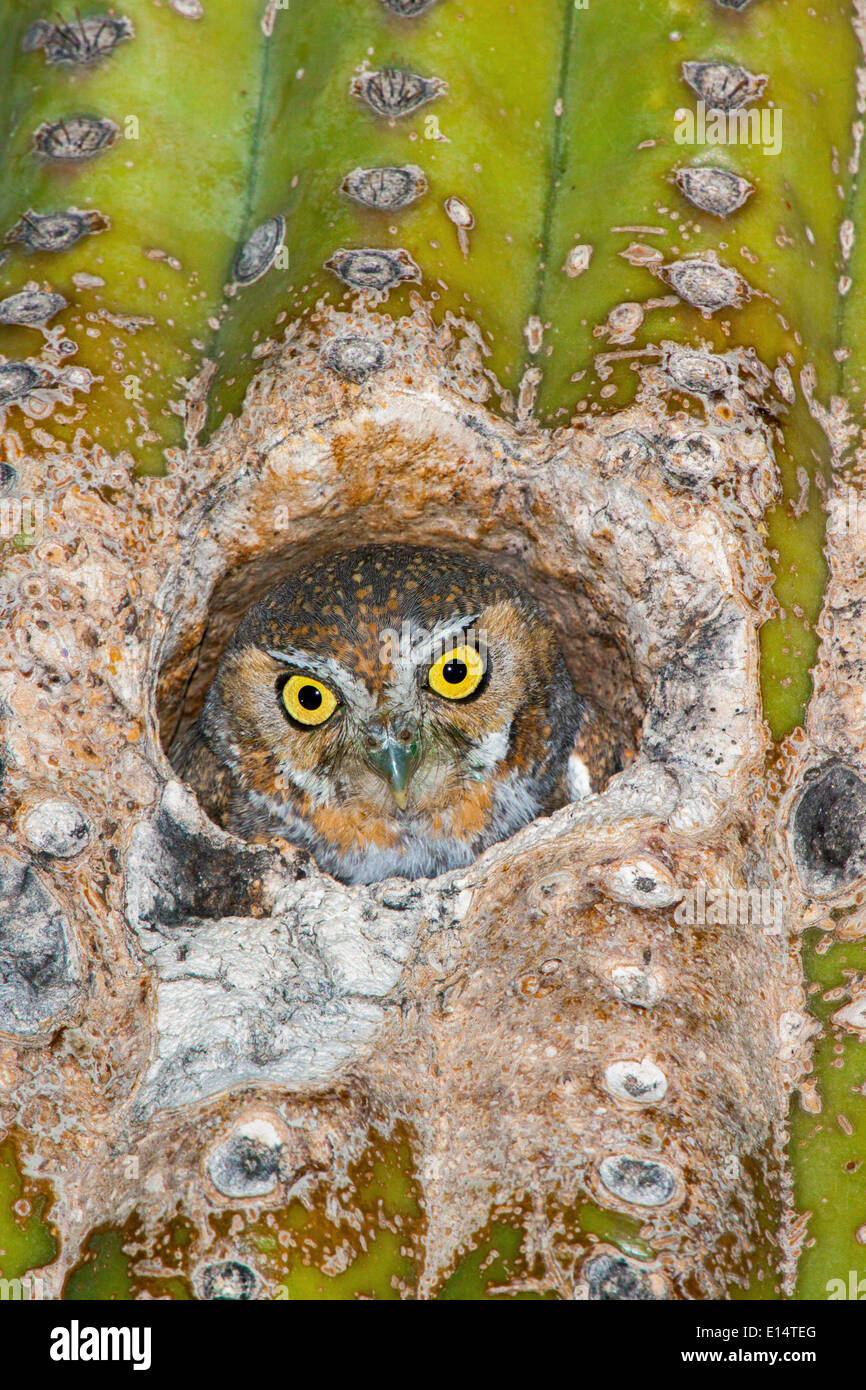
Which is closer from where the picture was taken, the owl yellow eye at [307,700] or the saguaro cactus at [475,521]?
the saguaro cactus at [475,521]

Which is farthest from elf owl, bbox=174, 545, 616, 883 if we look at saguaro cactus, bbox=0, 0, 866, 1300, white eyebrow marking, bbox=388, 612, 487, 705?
saguaro cactus, bbox=0, 0, 866, 1300

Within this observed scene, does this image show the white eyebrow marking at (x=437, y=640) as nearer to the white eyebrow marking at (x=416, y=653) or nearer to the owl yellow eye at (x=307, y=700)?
the white eyebrow marking at (x=416, y=653)

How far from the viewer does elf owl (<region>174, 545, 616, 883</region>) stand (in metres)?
3.41

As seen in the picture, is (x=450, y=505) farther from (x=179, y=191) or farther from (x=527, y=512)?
(x=179, y=191)

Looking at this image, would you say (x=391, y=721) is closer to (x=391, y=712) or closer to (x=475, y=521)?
(x=391, y=712)

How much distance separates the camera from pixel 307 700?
3590 mm

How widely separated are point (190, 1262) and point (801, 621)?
6.51 ft

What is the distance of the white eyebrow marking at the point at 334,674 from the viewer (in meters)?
3.40

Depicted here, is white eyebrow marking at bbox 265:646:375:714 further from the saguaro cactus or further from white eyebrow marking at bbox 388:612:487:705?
the saguaro cactus

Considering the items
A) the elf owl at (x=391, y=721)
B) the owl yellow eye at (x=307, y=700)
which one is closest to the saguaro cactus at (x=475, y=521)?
the elf owl at (x=391, y=721)

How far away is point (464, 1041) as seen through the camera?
111 inches

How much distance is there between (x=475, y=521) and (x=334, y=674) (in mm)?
621

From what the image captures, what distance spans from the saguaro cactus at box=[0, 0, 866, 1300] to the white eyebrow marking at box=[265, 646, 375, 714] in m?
0.32

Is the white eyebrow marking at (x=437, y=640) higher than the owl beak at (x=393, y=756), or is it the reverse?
the white eyebrow marking at (x=437, y=640)
